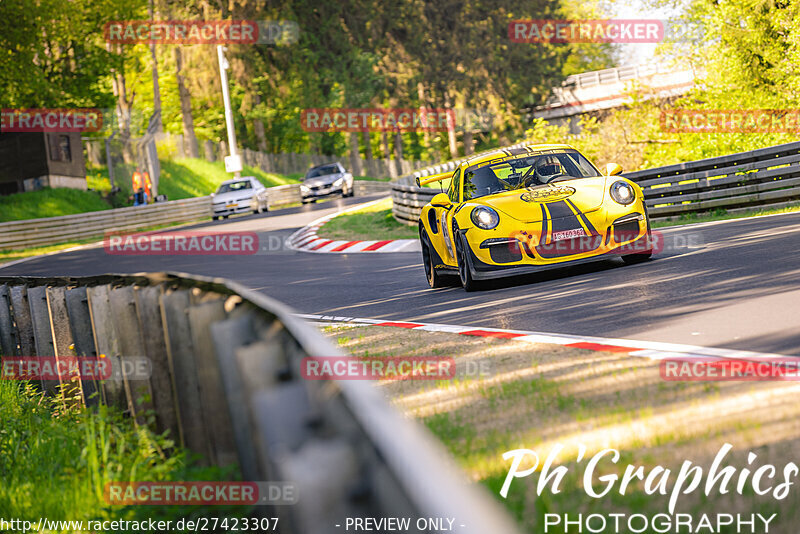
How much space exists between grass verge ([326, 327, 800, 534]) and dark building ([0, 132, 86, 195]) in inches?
1710

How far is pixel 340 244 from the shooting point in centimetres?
2250

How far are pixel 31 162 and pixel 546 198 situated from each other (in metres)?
40.9

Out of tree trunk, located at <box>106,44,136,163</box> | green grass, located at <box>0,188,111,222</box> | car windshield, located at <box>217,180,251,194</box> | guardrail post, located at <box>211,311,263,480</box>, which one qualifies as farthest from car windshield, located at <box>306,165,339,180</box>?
guardrail post, located at <box>211,311,263,480</box>

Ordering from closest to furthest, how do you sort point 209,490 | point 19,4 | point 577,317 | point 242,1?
point 209,490
point 577,317
point 19,4
point 242,1

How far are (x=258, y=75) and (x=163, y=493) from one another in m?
55.1

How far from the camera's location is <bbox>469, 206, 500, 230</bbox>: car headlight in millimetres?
10664

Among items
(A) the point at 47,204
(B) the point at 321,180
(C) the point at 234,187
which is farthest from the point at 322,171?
(A) the point at 47,204

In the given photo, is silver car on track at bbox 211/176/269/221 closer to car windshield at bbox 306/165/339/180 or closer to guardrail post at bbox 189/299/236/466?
car windshield at bbox 306/165/339/180

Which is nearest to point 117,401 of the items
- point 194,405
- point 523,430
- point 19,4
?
point 194,405

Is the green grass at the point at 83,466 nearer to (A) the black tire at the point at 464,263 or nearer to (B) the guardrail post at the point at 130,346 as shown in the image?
(B) the guardrail post at the point at 130,346

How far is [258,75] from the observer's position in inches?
2261

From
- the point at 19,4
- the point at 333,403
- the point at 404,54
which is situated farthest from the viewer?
the point at 404,54

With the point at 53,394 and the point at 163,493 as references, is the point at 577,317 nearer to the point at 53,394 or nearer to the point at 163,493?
the point at 53,394

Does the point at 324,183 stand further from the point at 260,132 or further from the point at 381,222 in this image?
the point at 260,132
